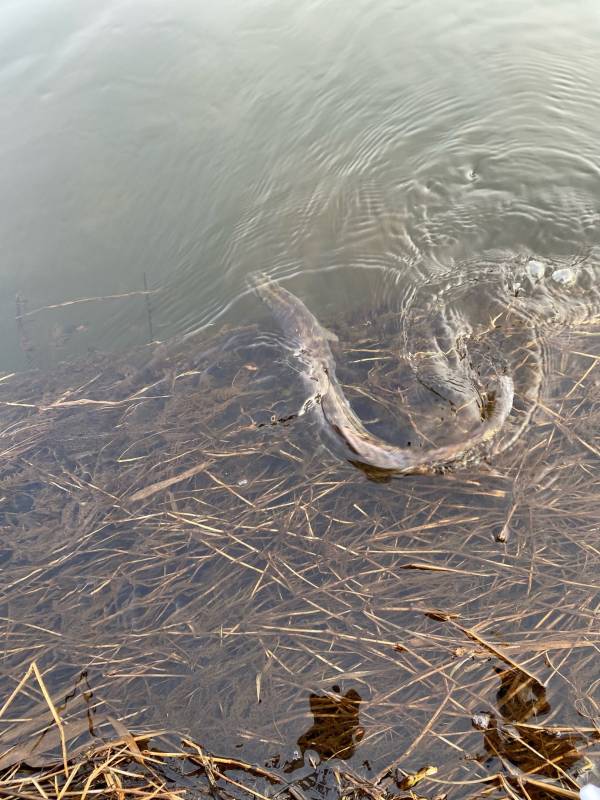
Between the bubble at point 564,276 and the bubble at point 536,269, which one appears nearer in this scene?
the bubble at point 564,276

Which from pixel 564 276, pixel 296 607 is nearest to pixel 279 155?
pixel 564 276

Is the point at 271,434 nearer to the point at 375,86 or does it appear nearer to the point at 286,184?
the point at 286,184

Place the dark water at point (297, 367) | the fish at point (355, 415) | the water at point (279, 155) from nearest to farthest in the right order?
the dark water at point (297, 367)
the fish at point (355, 415)
the water at point (279, 155)

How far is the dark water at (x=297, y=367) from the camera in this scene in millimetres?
3266

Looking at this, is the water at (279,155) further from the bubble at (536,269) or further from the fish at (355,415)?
the fish at (355,415)

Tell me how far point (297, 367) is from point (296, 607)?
2.28m

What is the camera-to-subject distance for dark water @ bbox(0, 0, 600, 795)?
3.27 metres

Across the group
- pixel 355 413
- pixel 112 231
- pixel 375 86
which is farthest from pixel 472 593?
pixel 375 86

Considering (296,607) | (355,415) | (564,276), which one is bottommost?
(296,607)

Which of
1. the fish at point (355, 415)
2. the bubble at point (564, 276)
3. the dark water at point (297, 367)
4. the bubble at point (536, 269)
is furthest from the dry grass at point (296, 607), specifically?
the bubble at point (536, 269)

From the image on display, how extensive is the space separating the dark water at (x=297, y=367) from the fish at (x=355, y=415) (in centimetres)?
13

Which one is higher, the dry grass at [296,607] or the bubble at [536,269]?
the bubble at [536,269]

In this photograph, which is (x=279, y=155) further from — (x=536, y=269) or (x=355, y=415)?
(x=355, y=415)

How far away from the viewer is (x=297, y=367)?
5172 mm
